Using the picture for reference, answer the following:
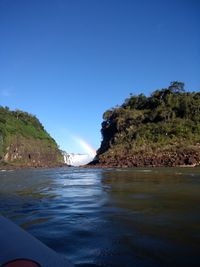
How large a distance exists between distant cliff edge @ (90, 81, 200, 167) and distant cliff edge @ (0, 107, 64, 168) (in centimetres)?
3357

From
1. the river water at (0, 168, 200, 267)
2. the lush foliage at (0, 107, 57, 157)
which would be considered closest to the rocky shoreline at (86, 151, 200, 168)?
the river water at (0, 168, 200, 267)

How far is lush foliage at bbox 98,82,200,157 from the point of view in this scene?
52.0 m

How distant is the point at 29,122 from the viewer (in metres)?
124

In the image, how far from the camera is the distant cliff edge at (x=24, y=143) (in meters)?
96.2

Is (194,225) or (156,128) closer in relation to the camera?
(194,225)

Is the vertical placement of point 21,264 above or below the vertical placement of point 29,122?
below

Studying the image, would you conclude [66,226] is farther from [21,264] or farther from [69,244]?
[21,264]

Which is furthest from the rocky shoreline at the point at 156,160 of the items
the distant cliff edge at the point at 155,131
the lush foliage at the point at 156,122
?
the lush foliage at the point at 156,122

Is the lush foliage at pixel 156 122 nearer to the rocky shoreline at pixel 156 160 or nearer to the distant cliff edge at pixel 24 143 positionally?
the rocky shoreline at pixel 156 160

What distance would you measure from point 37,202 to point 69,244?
4.33m

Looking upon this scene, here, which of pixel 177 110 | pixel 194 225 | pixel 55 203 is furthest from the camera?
pixel 177 110

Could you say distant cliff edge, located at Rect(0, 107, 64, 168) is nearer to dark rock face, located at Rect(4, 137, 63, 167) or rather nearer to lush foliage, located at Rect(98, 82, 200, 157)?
dark rock face, located at Rect(4, 137, 63, 167)

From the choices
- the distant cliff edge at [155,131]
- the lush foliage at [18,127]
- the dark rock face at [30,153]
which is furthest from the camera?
the lush foliage at [18,127]

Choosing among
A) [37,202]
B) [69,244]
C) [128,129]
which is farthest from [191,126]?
[69,244]
